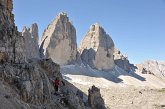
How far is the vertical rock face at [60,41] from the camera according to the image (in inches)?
4766

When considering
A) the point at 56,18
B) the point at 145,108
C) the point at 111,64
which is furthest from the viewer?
the point at 111,64

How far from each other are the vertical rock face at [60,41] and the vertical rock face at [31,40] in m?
4.19

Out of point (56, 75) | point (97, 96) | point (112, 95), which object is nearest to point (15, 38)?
point (56, 75)

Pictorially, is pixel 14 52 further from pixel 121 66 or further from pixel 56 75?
pixel 121 66

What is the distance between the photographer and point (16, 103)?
1900 centimetres

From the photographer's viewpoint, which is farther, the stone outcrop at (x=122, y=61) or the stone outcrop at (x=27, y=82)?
the stone outcrop at (x=122, y=61)

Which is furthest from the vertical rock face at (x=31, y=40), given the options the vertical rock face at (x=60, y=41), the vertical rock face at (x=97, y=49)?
the vertical rock face at (x=97, y=49)

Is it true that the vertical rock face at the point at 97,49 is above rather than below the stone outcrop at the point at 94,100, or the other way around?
above

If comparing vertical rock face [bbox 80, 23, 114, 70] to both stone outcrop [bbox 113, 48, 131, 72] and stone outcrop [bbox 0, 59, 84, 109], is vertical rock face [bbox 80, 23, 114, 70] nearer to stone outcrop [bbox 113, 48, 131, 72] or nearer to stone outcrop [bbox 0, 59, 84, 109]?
stone outcrop [bbox 113, 48, 131, 72]

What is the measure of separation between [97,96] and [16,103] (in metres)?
25.3

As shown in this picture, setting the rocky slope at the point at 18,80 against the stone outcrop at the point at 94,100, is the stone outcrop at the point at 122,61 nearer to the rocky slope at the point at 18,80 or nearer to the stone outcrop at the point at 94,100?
the stone outcrop at the point at 94,100

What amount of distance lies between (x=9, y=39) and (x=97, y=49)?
108 meters

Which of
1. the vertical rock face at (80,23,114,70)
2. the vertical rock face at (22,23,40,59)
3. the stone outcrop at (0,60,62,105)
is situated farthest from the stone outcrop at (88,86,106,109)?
the vertical rock face at (80,23,114,70)

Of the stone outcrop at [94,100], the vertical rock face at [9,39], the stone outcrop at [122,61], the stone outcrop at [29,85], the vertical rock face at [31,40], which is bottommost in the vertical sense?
the stone outcrop at [94,100]
